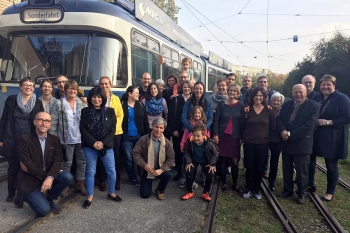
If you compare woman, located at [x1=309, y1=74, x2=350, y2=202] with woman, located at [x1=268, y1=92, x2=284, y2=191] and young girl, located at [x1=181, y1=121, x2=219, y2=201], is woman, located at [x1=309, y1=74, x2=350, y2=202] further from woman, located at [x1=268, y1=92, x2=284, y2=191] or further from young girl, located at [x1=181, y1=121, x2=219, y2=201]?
young girl, located at [x1=181, y1=121, x2=219, y2=201]

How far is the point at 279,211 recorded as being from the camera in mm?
4371

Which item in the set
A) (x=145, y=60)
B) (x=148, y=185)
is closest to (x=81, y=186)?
(x=148, y=185)

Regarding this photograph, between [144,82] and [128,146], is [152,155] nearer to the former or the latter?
[128,146]

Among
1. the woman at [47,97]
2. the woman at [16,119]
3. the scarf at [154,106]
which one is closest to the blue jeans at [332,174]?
the scarf at [154,106]

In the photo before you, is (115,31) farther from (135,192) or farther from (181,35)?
(181,35)

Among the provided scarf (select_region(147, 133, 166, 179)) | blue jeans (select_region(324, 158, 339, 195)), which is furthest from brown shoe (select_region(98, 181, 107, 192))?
blue jeans (select_region(324, 158, 339, 195))

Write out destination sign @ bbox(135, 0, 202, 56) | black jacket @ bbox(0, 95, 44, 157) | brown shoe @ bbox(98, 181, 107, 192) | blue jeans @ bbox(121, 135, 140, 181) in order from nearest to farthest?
1. black jacket @ bbox(0, 95, 44, 157)
2. brown shoe @ bbox(98, 181, 107, 192)
3. blue jeans @ bbox(121, 135, 140, 181)
4. destination sign @ bbox(135, 0, 202, 56)

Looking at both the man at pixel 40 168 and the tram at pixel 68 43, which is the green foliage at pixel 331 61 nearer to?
the tram at pixel 68 43

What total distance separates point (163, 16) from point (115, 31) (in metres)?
3.15

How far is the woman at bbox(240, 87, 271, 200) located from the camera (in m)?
4.80

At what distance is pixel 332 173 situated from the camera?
4.93m

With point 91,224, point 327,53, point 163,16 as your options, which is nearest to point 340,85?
point 327,53

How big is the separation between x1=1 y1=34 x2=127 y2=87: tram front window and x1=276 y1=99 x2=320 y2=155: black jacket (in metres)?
3.07

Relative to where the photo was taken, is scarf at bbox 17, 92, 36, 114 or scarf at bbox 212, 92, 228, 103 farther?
scarf at bbox 212, 92, 228, 103
